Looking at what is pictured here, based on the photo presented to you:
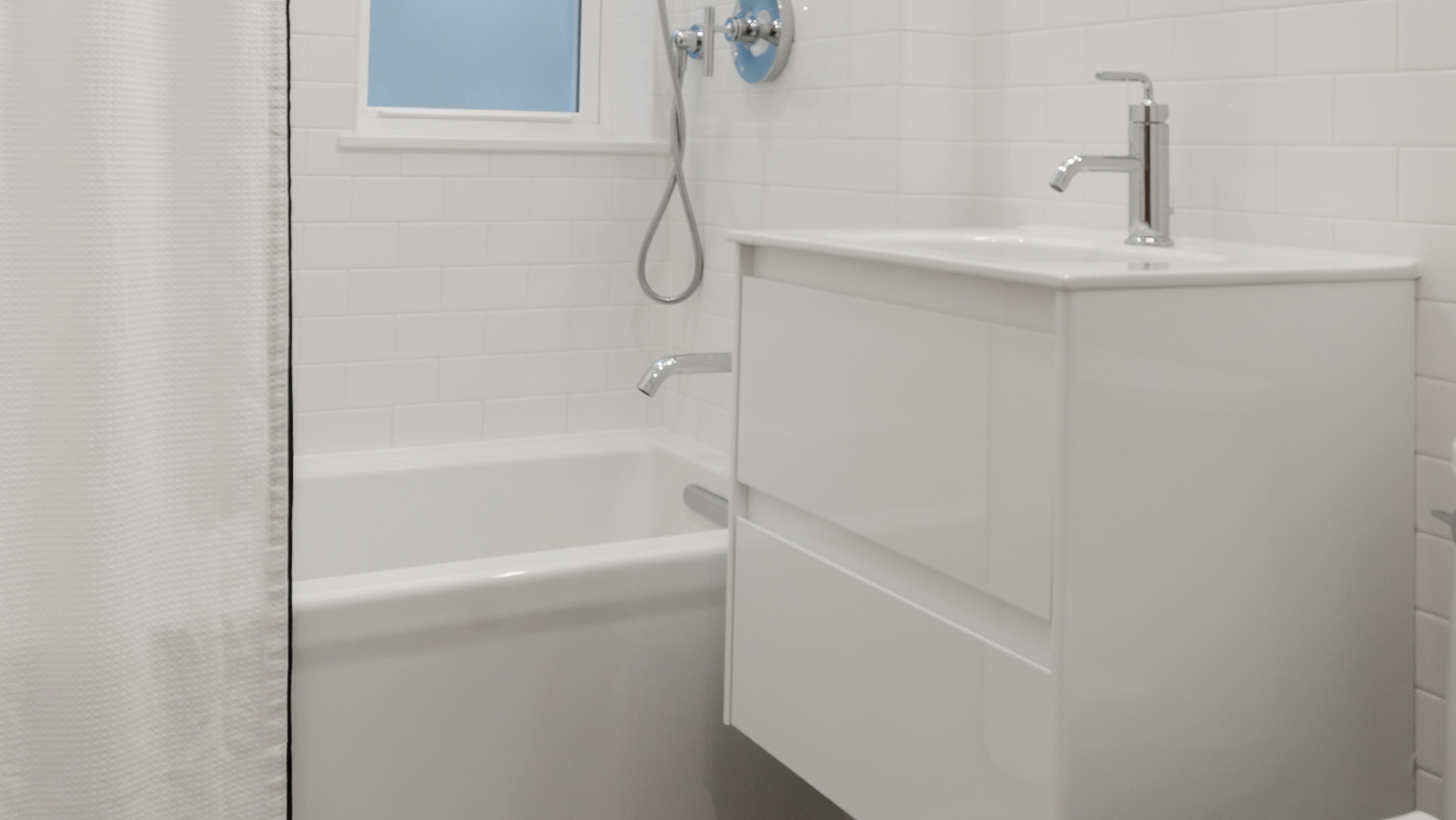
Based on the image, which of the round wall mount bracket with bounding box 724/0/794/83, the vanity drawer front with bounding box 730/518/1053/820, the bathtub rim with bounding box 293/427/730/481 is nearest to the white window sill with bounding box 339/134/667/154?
the round wall mount bracket with bounding box 724/0/794/83

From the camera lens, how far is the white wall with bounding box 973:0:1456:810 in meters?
1.42

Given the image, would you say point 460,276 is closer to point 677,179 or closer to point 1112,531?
point 677,179

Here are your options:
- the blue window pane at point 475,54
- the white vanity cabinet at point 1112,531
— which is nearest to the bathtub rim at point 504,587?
the white vanity cabinet at point 1112,531

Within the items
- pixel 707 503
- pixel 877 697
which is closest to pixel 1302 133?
pixel 877 697

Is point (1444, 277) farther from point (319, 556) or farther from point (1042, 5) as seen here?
point (319, 556)

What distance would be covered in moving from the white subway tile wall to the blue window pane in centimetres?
15

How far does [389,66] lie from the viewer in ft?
9.33

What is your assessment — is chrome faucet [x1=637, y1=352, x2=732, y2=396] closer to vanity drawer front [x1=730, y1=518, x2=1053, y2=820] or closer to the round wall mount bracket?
vanity drawer front [x1=730, y1=518, x2=1053, y2=820]

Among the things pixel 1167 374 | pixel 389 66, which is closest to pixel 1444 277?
pixel 1167 374

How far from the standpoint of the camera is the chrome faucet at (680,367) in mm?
1907

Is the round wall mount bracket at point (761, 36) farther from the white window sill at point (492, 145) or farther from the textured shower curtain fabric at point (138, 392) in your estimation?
the textured shower curtain fabric at point (138, 392)

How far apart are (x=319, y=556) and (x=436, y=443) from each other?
0.35 meters

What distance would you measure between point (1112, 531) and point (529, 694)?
98 cm

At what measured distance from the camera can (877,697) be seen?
1499 millimetres
